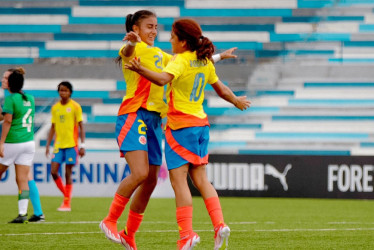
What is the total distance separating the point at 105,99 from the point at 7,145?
9371 millimetres

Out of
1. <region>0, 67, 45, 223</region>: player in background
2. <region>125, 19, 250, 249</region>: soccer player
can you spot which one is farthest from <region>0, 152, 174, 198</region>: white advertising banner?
<region>125, 19, 250, 249</region>: soccer player

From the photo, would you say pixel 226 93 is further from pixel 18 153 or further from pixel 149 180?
pixel 18 153

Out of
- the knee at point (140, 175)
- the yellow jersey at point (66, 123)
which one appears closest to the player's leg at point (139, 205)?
the knee at point (140, 175)

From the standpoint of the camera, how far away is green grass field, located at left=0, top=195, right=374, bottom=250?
6.52 metres

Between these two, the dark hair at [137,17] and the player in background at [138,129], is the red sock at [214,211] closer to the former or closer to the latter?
the player in background at [138,129]

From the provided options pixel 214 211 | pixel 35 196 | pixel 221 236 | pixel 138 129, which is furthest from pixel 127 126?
pixel 35 196

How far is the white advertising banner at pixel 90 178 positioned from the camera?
14180 millimetres

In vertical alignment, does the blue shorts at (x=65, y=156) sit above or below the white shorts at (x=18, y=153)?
below

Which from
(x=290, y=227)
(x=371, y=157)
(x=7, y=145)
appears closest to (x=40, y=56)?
(x=371, y=157)

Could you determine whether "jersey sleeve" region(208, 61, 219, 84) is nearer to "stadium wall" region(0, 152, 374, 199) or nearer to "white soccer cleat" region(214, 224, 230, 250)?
"white soccer cleat" region(214, 224, 230, 250)

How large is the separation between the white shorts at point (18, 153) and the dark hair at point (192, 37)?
3492 millimetres

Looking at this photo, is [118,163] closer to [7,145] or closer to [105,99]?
[105,99]

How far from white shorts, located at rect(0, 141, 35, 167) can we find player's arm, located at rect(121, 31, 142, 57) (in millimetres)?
3075

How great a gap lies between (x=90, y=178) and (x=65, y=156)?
3.12 m
